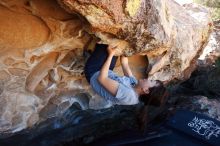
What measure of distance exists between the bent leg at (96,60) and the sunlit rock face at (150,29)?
208 millimetres

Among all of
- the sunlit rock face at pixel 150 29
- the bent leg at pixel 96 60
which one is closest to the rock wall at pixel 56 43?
the sunlit rock face at pixel 150 29

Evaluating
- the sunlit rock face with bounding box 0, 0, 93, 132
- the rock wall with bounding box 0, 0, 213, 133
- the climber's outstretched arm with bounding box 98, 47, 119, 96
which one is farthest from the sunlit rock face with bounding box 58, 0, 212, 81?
the sunlit rock face with bounding box 0, 0, 93, 132

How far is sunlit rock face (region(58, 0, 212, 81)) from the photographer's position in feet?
10.4

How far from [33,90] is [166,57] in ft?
5.51

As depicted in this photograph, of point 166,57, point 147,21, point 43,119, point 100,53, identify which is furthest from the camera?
point 166,57

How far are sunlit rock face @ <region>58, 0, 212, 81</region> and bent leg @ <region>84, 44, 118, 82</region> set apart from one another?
0.68 ft

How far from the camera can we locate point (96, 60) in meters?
3.84

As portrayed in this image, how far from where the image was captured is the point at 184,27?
4953 millimetres

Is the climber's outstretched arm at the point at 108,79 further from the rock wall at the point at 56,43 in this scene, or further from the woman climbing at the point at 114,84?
the rock wall at the point at 56,43

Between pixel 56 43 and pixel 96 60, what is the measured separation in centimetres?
43

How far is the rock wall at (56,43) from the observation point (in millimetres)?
3326

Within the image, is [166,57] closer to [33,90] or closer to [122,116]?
[122,116]

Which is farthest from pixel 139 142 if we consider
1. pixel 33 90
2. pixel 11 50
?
pixel 11 50

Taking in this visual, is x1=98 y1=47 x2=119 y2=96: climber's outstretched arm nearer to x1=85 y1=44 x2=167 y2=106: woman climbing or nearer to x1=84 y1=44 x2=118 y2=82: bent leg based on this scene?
x1=85 y1=44 x2=167 y2=106: woman climbing
